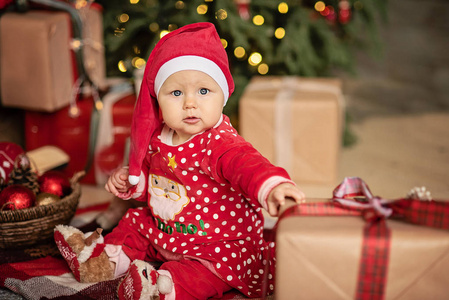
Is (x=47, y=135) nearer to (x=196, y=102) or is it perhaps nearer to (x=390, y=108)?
(x=196, y=102)

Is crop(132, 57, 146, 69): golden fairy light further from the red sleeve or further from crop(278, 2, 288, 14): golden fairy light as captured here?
the red sleeve

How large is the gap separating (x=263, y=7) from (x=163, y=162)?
1.20 metres

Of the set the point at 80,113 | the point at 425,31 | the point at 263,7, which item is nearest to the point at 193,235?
the point at 80,113

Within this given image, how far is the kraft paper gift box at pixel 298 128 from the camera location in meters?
1.87

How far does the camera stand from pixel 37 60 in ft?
5.67

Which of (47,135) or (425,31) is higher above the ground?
(425,31)

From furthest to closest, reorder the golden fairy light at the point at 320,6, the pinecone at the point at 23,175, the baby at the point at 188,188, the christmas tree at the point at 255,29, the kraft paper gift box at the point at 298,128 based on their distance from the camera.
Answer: the golden fairy light at the point at 320,6
the christmas tree at the point at 255,29
the kraft paper gift box at the point at 298,128
the pinecone at the point at 23,175
the baby at the point at 188,188

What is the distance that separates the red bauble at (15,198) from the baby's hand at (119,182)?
23cm

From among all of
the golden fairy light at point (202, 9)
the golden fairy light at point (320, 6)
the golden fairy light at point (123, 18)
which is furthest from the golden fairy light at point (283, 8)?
the golden fairy light at point (123, 18)

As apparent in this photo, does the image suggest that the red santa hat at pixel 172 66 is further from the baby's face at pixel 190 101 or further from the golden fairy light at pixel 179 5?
the golden fairy light at pixel 179 5

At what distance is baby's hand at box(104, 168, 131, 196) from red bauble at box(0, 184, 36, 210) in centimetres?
23

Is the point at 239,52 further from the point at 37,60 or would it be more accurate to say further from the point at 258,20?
the point at 37,60

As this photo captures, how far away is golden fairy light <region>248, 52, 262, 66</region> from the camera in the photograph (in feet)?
7.13

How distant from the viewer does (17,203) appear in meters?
1.22
